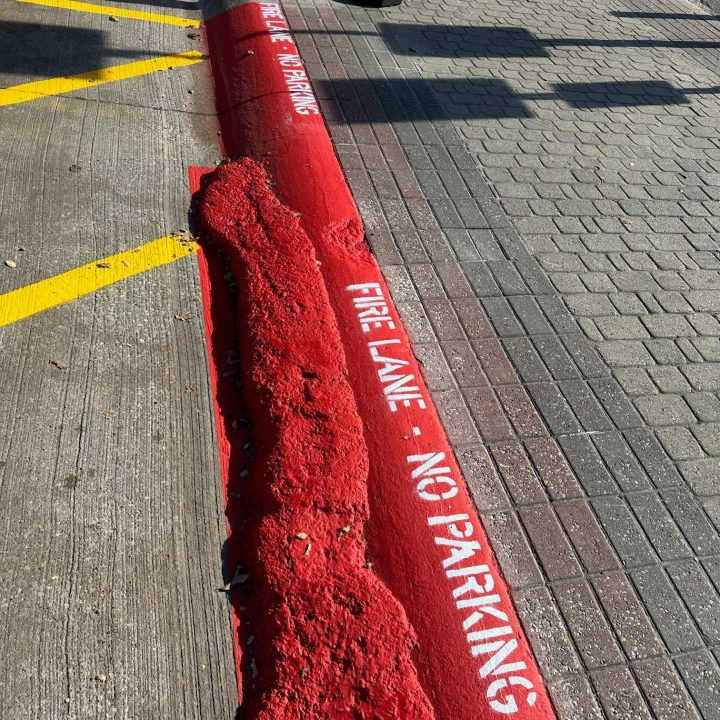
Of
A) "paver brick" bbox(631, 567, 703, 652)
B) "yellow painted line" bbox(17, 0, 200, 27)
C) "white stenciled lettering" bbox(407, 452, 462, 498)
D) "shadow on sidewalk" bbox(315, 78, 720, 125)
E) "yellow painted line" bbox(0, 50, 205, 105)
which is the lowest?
"paver brick" bbox(631, 567, 703, 652)

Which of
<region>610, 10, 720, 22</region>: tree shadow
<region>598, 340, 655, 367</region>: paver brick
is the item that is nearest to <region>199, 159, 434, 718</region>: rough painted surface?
<region>598, 340, 655, 367</region>: paver brick

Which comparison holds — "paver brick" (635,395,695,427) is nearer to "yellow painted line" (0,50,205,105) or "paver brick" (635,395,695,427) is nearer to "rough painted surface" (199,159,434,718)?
"rough painted surface" (199,159,434,718)

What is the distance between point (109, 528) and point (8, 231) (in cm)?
272

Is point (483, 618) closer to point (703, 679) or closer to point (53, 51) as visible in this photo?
point (703, 679)

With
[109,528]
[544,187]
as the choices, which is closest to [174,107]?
[544,187]

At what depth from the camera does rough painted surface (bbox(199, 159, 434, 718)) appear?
120 inches

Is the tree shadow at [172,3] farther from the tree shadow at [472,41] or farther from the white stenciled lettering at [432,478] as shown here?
the white stenciled lettering at [432,478]

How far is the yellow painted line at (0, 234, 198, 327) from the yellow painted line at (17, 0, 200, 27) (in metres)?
4.66

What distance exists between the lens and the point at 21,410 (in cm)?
396

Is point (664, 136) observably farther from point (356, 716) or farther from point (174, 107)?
point (356, 716)

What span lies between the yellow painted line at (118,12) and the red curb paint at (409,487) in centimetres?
298

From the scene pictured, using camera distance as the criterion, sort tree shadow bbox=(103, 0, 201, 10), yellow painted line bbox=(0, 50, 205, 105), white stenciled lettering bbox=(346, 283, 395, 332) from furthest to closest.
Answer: tree shadow bbox=(103, 0, 201, 10), yellow painted line bbox=(0, 50, 205, 105), white stenciled lettering bbox=(346, 283, 395, 332)

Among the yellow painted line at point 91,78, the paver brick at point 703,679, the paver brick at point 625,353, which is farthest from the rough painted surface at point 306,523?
the yellow painted line at point 91,78

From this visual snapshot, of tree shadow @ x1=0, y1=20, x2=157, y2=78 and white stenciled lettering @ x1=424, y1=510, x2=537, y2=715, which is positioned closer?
white stenciled lettering @ x1=424, y1=510, x2=537, y2=715
